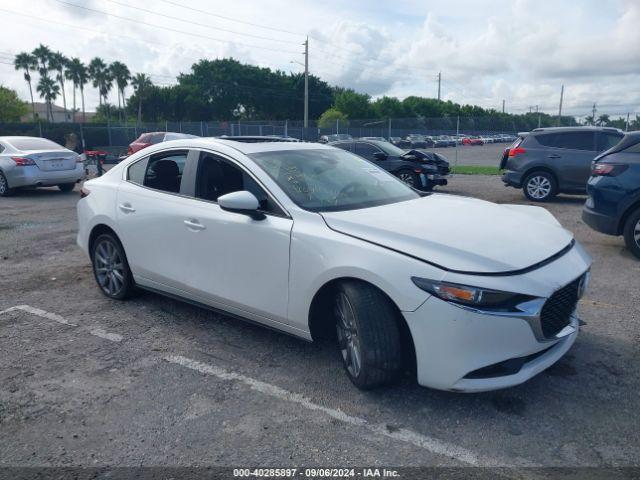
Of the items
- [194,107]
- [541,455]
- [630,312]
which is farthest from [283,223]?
[194,107]

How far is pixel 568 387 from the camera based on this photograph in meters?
3.47

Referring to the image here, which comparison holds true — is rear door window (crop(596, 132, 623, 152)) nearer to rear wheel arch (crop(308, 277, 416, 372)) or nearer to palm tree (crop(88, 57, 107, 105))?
rear wheel arch (crop(308, 277, 416, 372))

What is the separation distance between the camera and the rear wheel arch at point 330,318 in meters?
3.21

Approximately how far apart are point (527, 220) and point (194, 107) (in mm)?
82223

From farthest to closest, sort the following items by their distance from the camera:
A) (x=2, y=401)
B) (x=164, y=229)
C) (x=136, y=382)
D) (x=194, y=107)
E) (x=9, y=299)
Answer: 1. (x=194, y=107)
2. (x=9, y=299)
3. (x=164, y=229)
4. (x=136, y=382)
5. (x=2, y=401)

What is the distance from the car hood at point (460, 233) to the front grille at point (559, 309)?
0.73ft

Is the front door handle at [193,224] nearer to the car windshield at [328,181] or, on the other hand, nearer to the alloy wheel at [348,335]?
the car windshield at [328,181]

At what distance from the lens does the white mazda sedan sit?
2998mm

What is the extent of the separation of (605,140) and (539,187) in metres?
1.60

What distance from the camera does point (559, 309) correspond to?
322 cm

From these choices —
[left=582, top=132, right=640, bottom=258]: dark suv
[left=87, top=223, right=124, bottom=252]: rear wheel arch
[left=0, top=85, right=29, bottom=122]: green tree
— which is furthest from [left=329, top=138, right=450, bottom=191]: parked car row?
[left=0, top=85, right=29, bottom=122]: green tree

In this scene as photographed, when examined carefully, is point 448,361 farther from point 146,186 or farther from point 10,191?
point 10,191

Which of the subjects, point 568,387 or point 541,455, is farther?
point 568,387

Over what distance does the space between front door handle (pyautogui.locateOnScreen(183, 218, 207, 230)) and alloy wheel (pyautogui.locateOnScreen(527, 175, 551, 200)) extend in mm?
9525
